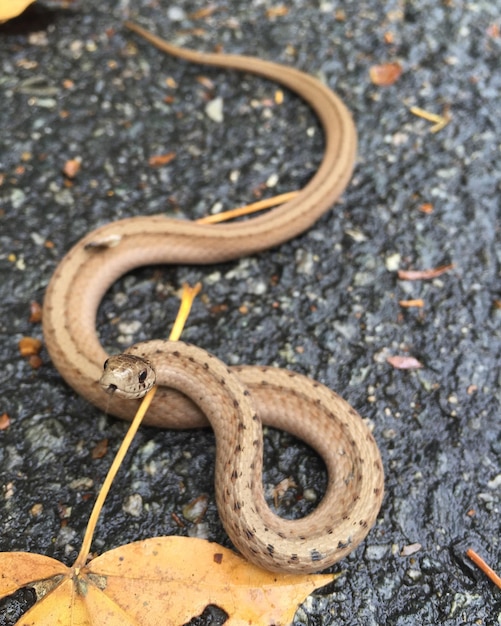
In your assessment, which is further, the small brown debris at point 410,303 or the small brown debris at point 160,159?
the small brown debris at point 160,159

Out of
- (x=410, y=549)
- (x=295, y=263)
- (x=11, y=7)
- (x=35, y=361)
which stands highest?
(x=11, y=7)

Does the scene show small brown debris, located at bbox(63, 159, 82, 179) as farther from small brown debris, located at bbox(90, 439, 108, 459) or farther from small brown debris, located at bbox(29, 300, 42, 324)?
small brown debris, located at bbox(90, 439, 108, 459)

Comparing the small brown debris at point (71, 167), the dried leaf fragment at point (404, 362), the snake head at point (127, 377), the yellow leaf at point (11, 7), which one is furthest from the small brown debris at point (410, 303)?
the yellow leaf at point (11, 7)

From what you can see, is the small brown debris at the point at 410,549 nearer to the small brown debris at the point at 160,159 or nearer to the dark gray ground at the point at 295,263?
the dark gray ground at the point at 295,263

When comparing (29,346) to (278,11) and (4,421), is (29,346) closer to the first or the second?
(4,421)

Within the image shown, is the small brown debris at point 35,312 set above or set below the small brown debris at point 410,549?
above

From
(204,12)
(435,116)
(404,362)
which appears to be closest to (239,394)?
(404,362)
